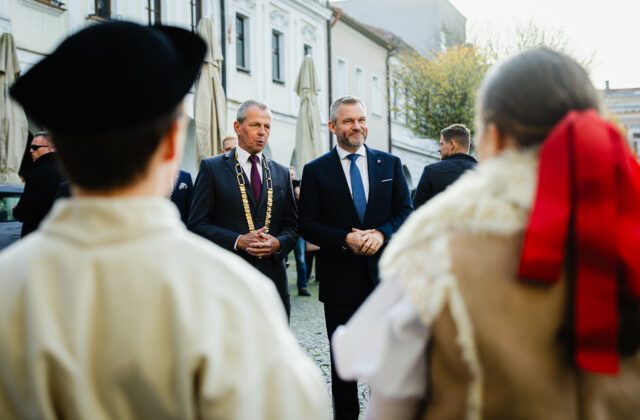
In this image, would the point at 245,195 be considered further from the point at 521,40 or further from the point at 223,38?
the point at 521,40

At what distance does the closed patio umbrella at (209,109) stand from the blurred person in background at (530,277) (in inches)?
345

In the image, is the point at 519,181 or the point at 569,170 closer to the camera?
the point at 569,170

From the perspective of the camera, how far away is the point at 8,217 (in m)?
7.80

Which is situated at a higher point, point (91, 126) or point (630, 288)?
point (91, 126)

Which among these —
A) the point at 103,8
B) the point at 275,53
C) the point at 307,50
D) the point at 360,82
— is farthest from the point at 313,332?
the point at 360,82

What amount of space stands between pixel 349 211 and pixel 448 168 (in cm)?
215

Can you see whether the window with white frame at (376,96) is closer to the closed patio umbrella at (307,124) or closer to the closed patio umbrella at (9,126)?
the closed patio umbrella at (307,124)

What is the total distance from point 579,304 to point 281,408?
0.74m

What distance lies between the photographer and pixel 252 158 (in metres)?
4.50

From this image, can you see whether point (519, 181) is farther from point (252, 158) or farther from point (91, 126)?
point (252, 158)

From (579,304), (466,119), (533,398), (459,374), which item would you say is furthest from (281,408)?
(466,119)

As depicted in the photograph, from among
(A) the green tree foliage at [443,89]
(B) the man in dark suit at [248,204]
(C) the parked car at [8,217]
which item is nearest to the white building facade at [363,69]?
(A) the green tree foliage at [443,89]

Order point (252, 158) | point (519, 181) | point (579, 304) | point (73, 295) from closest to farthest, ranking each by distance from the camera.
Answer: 1. point (73, 295)
2. point (579, 304)
3. point (519, 181)
4. point (252, 158)

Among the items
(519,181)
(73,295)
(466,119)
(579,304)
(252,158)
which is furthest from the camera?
(466,119)
